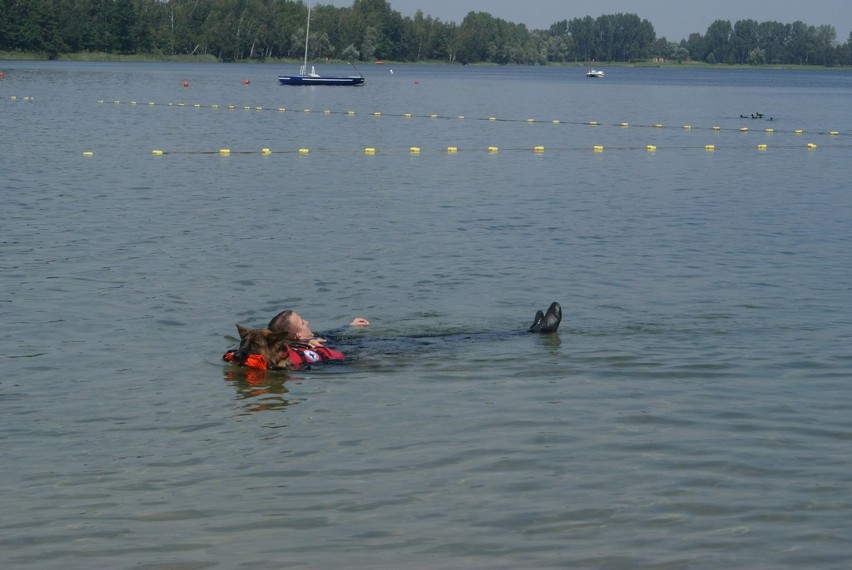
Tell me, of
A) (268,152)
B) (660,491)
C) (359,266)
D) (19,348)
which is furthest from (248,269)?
(268,152)

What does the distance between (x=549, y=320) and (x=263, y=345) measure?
3.94m

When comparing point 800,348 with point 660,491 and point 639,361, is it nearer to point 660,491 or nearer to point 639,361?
point 639,361

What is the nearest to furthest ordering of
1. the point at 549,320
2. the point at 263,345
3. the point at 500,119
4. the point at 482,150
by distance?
1. the point at 263,345
2. the point at 549,320
3. the point at 482,150
4. the point at 500,119

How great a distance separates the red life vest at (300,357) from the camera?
544 inches

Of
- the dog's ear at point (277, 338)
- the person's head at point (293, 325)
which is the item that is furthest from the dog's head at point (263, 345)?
the person's head at point (293, 325)

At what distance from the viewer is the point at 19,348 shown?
15.2 m

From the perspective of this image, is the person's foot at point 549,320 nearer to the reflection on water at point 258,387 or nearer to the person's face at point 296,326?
the person's face at point 296,326

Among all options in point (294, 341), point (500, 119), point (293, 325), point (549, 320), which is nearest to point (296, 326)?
point (293, 325)

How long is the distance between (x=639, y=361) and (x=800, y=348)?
2331mm

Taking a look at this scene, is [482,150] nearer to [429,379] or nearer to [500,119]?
[500,119]

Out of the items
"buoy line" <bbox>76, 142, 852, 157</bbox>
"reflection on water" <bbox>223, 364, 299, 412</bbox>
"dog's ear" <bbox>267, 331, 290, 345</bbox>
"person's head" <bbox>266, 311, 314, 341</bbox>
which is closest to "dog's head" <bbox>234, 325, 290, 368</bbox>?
"dog's ear" <bbox>267, 331, 290, 345</bbox>

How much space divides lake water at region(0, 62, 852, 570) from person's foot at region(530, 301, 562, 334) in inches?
10.8

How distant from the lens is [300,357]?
14.3 m

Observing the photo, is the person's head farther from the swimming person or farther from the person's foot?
the person's foot
